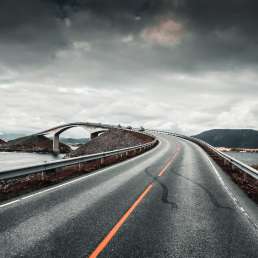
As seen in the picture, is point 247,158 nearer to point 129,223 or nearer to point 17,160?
point 17,160

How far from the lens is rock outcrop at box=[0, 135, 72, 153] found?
96812mm

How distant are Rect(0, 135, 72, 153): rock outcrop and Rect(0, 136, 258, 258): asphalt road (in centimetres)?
9369


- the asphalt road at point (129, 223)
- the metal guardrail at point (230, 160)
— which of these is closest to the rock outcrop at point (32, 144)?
the metal guardrail at point (230, 160)

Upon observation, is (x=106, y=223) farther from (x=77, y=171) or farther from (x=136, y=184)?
(x=77, y=171)

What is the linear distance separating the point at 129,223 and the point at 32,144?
355 feet

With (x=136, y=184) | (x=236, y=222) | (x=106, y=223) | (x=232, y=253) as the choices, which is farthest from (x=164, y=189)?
(x=232, y=253)

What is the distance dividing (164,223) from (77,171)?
914 centimetres

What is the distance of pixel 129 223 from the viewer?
565cm

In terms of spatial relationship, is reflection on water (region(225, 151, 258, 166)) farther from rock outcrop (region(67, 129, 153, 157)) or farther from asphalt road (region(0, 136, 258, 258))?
asphalt road (region(0, 136, 258, 258))

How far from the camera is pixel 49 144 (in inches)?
4247

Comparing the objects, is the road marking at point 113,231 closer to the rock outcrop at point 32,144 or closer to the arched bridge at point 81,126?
the arched bridge at point 81,126

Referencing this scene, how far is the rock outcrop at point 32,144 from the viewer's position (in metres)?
96.8

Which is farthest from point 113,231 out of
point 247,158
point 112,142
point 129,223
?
point 247,158

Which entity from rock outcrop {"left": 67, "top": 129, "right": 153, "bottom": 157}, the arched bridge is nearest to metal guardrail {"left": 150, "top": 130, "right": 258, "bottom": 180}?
rock outcrop {"left": 67, "top": 129, "right": 153, "bottom": 157}
